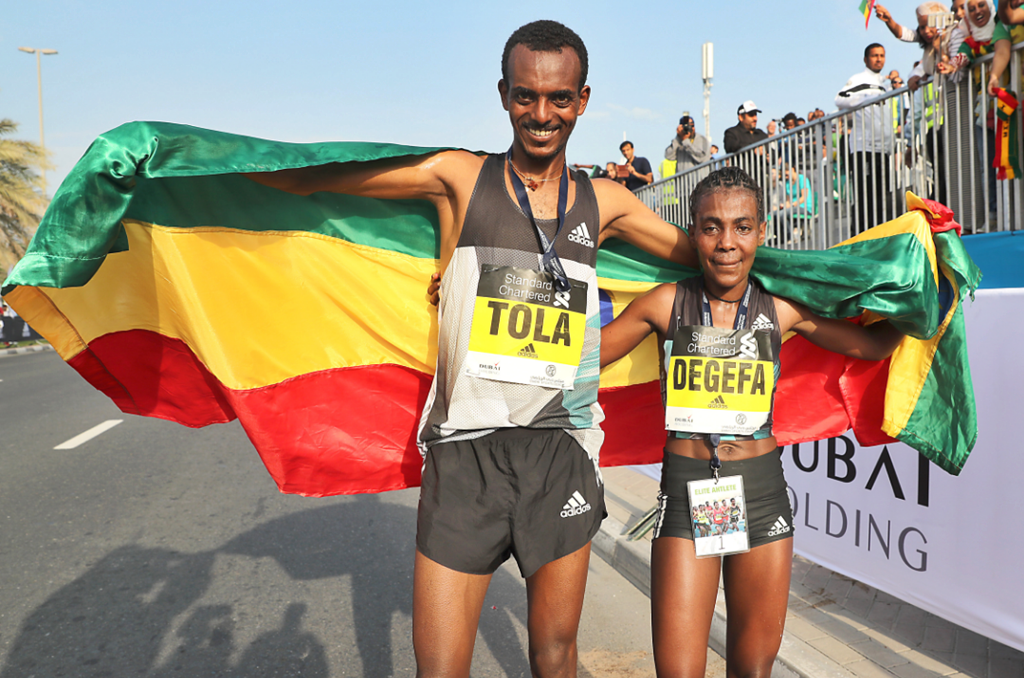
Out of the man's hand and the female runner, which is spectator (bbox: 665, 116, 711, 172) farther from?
the man's hand

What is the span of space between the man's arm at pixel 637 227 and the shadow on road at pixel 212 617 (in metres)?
2.08

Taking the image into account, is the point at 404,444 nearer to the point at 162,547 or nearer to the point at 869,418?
the point at 869,418

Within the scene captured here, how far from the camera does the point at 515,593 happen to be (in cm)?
445

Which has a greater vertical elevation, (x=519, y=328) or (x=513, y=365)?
(x=519, y=328)

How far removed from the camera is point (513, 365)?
221 cm

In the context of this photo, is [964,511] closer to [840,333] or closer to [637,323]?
[840,333]

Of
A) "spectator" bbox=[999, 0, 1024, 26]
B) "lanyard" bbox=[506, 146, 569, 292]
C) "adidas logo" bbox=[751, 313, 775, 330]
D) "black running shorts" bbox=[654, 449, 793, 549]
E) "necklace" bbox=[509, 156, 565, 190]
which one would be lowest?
"black running shorts" bbox=[654, 449, 793, 549]

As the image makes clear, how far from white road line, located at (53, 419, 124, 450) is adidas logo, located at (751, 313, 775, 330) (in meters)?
7.68

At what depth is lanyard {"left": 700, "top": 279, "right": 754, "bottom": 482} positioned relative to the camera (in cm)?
256

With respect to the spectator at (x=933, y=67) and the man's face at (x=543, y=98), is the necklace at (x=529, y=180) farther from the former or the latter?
the spectator at (x=933, y=67)

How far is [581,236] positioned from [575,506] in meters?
0.82

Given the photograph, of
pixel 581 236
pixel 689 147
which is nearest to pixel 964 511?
pixel 581 236

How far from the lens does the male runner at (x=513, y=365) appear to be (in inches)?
84.6

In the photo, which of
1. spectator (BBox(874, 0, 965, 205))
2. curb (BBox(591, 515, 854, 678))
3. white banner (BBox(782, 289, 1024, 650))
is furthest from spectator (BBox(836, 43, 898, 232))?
curb (BBox(591, 515, 854, 678))
